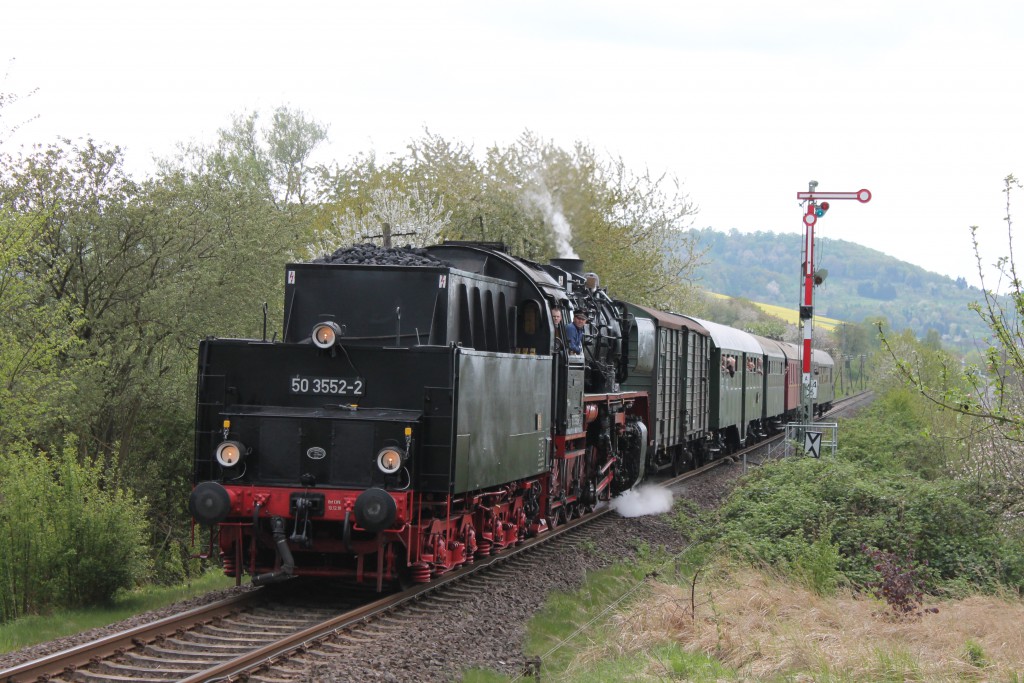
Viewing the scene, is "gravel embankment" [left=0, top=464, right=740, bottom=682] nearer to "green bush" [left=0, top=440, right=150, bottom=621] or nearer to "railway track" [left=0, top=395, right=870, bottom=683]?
"railway track" [left=0, top=395, right=870, bottom=683]

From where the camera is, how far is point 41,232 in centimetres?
1831

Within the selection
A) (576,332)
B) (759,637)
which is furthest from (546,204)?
(759,637)

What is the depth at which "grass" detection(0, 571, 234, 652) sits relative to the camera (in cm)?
917

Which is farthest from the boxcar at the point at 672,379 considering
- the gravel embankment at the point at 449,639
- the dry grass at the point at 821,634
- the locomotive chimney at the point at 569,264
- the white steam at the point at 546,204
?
the dry grass at the point at 821,634

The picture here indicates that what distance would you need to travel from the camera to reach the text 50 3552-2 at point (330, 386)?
923cm

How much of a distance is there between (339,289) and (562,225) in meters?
16.2

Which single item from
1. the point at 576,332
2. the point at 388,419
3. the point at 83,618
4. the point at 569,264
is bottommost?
the point at 83,618

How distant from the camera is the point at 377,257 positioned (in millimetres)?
10273

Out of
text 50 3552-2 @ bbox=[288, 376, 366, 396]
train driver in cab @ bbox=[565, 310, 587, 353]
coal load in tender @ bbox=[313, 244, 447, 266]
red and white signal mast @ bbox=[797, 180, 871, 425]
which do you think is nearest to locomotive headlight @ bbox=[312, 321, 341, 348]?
text 50 3552-2 @ bbox=[288, 376, 366, 396]

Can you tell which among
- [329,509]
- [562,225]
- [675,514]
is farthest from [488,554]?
[562,225]

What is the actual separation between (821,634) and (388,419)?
3.84 m

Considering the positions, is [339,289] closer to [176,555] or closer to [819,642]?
[819,642]

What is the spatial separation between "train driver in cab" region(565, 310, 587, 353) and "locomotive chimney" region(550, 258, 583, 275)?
7.68ft

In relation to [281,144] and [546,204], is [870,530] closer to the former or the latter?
[546,204]
